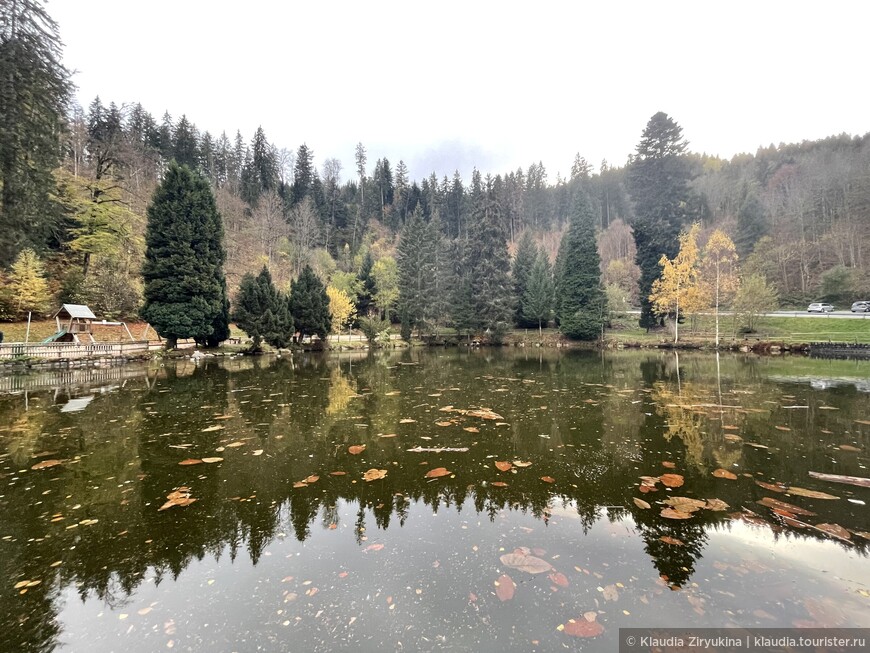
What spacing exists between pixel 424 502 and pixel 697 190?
81.3 meters

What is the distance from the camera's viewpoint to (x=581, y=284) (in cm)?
3941

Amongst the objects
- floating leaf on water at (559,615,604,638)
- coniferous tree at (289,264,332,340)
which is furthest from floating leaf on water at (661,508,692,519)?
coniferous tree at (289,264,332,340)

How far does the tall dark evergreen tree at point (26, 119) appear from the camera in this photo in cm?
2372

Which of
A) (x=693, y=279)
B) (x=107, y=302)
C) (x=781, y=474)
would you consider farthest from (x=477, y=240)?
(x=781, y=474)

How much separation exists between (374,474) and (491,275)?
Answer: 39.1 m

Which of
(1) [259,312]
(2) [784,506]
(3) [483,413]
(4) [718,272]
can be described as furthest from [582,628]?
(4) [718,272]

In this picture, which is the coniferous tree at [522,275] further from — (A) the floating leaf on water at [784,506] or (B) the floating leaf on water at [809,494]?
(A) the floating leaf on water at [784,506]

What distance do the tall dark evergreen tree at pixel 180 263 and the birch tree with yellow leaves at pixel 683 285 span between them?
38270 mm

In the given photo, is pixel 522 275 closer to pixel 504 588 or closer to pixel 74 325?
pixel 74 325

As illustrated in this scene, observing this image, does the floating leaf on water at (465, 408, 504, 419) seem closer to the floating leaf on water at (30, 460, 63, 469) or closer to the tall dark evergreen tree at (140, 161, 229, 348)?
the floating leaf on water at (30, 460, 63, 469)

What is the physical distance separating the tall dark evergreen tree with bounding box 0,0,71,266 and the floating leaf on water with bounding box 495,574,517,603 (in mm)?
36323

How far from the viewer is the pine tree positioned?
146 ft

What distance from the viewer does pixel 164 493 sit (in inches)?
201

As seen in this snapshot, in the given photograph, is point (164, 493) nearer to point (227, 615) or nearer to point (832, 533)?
point (227, 615)
